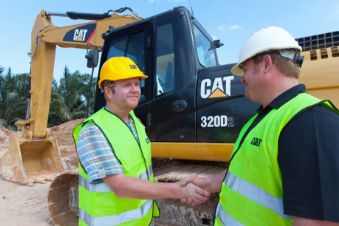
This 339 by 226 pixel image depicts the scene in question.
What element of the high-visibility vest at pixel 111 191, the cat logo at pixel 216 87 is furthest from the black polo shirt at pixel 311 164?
the cat logo at pixel 216 87

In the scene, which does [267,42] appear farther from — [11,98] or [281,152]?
[11,98]

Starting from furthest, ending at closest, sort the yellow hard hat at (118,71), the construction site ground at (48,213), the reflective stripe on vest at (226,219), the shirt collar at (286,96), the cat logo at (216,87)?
the construction site ground at (48,213)
the cat logo at (216,87)
the yellow hard hat at (118,71)
the reflective stripe on vest at (226,219)
the shirt collar at (286,96)

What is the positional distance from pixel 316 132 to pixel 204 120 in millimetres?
2480

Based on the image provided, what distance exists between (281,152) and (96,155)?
4.08 ft

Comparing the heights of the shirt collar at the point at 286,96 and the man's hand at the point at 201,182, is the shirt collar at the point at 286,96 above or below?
above

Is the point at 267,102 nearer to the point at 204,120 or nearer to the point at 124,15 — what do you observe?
the point at 204,120

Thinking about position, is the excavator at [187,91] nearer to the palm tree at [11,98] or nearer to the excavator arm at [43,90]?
the excavator arm at [43,90]

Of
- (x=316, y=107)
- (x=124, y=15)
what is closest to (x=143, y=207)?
(x=316, y=107)

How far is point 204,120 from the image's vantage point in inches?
142

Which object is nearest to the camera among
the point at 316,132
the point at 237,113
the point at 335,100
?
the point at 316,132

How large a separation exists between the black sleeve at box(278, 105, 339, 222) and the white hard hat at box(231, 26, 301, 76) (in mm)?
362

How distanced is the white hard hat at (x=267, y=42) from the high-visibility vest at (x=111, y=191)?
102cm

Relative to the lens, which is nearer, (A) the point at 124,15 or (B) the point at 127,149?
(B) the point at 127,149

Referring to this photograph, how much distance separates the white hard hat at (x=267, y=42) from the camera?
1446mm
